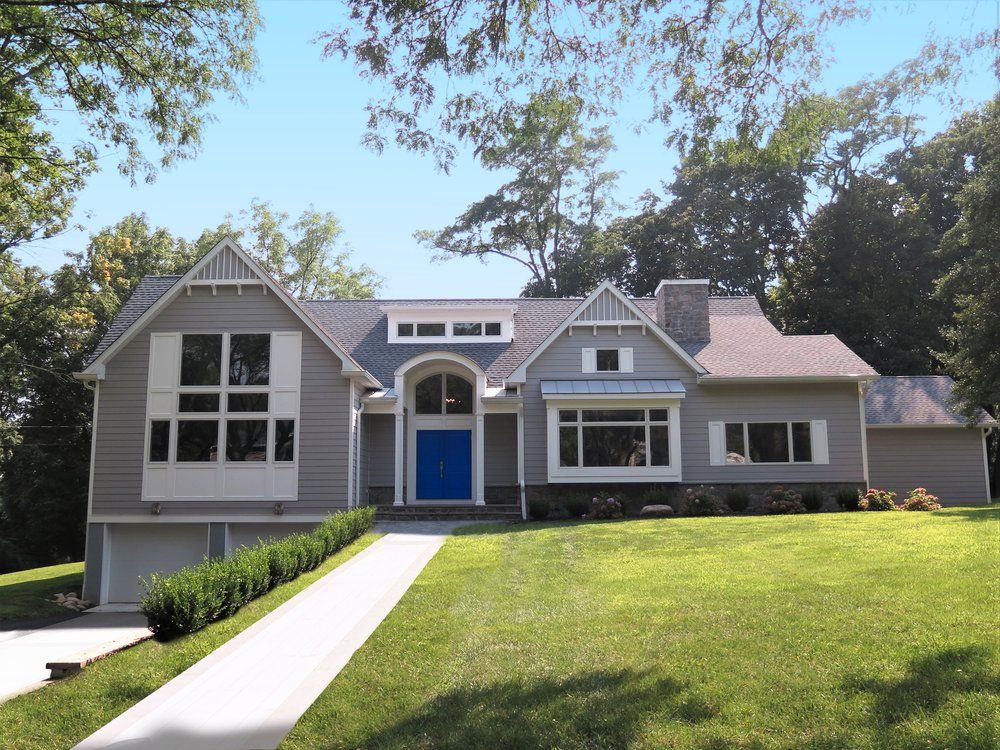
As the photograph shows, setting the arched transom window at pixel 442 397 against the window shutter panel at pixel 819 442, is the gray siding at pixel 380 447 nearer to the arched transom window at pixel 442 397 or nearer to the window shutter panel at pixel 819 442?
the arched transom window at pixel 442 397

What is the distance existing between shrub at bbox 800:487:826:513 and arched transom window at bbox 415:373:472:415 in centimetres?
888

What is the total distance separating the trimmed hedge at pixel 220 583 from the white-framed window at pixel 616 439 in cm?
852

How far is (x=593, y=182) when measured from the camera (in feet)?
137

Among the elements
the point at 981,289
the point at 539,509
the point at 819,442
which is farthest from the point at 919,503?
the point at 539,509

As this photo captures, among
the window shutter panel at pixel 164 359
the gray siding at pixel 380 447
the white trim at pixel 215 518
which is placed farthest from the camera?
the gray siding at pixel 380 447

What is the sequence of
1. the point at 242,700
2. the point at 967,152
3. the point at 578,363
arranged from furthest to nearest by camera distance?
the point at 967,152 < the point at 578,363 < the point at 242,700

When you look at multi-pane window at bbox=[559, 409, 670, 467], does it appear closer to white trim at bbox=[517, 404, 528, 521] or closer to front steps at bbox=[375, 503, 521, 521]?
white trim at bbox=[517, 404, 528, 521]

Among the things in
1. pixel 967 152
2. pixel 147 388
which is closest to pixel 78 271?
pixel 147 388

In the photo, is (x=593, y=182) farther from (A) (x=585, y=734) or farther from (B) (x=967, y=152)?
(A) (x=585, y=734)

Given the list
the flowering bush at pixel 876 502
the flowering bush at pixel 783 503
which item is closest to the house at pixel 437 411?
the flowering bush at pixel 783 503

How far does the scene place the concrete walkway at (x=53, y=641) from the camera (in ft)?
33.3

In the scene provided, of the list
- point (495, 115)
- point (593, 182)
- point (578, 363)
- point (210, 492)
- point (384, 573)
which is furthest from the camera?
point (593, 182)

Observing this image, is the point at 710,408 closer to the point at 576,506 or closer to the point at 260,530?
the point at 576,506

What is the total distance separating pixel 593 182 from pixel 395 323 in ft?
69.2
